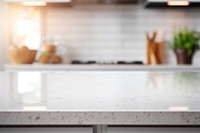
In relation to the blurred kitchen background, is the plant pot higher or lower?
lower

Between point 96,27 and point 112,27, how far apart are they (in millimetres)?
160

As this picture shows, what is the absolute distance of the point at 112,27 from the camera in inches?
118

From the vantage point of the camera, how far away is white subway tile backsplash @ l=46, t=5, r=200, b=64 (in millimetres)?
2973

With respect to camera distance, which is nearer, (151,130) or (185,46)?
(151,130)

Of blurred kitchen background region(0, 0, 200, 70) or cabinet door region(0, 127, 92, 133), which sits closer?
cabinet door region(0, 127, 92, 133)

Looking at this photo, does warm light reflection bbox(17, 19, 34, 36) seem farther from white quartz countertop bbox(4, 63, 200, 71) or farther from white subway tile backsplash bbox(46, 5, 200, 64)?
white quartz countertop bbox(4, 63, 200, 71)

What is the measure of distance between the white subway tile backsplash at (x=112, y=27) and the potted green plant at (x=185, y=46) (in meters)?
0.22

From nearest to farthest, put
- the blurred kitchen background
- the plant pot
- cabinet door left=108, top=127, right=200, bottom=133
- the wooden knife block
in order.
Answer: cabinet door left=108, top=127, right=200, bottom=133
the plant pot
the wooden knife block
the blurred kitchen background

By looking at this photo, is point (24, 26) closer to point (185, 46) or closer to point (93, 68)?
point (93, 68)

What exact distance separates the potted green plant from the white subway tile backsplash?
219 millimetres

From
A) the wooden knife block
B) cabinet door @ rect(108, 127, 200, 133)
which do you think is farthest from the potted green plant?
Result: cabinet door @ rect(108, 127, 200, 133)

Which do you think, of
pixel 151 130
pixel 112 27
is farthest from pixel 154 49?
pixel 151 130

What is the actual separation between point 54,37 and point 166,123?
248 cm

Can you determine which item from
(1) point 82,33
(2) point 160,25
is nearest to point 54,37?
(1) point 82,33
